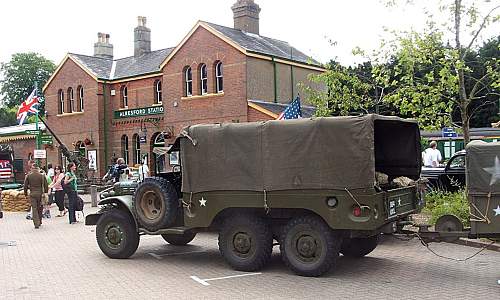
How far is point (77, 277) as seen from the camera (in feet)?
28.2

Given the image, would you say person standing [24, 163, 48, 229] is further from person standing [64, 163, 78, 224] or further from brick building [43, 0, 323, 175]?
brick building [43, 0, 323, 175]

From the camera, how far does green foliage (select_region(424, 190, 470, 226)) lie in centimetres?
1087

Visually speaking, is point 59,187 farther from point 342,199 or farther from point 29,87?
point 29,87

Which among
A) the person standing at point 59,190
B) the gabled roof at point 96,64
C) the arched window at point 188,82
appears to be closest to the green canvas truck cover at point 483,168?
the person standing at point 59,190

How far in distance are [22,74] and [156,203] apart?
62.5 m

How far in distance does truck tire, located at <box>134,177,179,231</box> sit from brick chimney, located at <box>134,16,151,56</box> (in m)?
26.7

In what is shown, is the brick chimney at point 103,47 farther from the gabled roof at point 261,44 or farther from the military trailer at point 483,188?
the military trailer at point 483,188

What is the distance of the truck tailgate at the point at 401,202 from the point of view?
811cm

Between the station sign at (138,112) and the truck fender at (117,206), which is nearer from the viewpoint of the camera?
the truck fender at (117,206)

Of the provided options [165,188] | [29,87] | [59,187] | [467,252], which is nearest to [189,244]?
[165,188]

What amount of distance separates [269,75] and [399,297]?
2062 cm

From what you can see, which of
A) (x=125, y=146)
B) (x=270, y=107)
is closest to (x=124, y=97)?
(x=125, y=146)

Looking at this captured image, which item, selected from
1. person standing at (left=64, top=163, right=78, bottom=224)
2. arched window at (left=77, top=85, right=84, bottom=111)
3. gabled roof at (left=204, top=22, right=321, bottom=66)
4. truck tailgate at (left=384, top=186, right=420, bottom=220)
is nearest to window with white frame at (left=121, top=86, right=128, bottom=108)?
arched window at (left=77, top=85, right=84, bottom=111)

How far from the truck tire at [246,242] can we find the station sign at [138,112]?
71.5 ft
